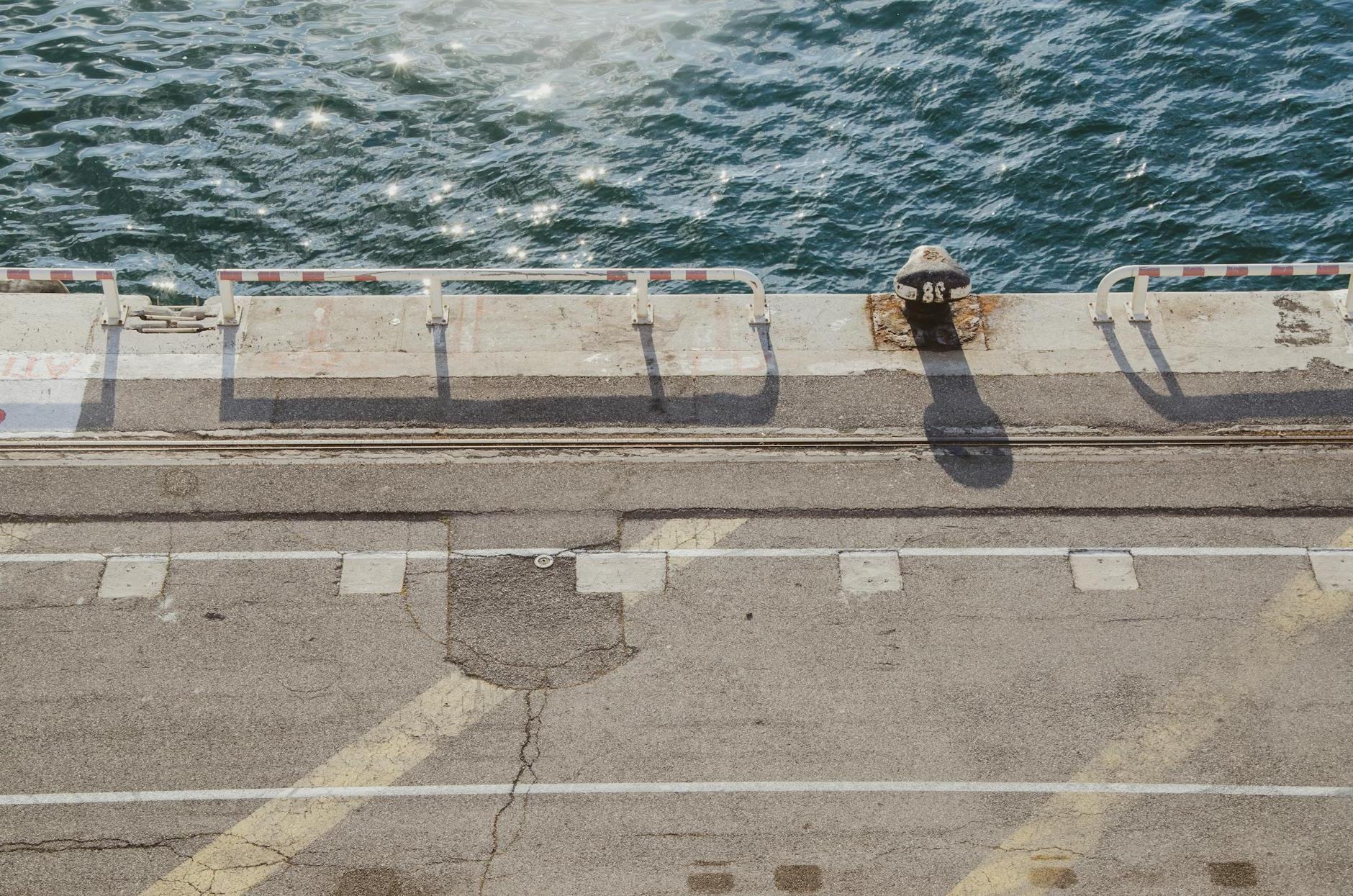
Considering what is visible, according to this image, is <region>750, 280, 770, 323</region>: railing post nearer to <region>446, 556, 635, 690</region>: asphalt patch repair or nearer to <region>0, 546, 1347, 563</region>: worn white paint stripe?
<region>0, 546, 1347, 563</region>: worn white paint stripe

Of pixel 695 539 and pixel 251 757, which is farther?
pixel 695 539

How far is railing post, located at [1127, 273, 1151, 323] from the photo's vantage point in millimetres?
17938

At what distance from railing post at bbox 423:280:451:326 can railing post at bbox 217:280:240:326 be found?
243 centimetres

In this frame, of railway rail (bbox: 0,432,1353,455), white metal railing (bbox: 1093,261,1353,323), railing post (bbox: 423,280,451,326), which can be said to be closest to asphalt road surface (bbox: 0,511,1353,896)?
railway rail (bbox: 0,432,1353,455)

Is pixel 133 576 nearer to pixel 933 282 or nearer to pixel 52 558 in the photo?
pixel 52 558

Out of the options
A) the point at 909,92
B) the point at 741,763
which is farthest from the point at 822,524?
the point at 909,92

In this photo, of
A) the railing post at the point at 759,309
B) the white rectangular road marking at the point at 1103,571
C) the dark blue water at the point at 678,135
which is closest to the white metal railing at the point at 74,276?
the dark blue water at the point at 678,135

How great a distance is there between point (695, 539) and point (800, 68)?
16279mm

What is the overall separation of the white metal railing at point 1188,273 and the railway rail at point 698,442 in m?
2.04

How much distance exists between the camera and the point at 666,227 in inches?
984

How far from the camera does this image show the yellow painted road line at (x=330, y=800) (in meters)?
12.1

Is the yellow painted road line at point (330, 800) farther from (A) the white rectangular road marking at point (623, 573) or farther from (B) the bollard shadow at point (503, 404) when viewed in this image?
(B) the bollard shadow at point (503, 404)

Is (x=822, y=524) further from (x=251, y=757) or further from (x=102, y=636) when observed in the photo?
(x=102, y=636)

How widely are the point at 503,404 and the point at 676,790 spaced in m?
5.95
